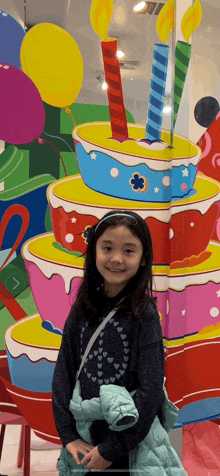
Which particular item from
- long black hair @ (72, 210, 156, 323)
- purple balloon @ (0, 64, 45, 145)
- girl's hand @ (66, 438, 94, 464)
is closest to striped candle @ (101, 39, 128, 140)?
purple balloon @ (0, 64, 45, 145)

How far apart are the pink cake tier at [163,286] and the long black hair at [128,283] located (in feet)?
2.39

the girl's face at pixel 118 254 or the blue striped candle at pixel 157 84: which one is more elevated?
the blue striped candle at pixel 157 84

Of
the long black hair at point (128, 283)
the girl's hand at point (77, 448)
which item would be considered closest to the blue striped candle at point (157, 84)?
the long black hair at point (128, 283)

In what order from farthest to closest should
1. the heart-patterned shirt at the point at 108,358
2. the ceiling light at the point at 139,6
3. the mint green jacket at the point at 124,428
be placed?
the ceiling light at the point at 139,6 < the heart-patterned shirt at the point at 108,358 < the mint green jacket at the point at 124,428

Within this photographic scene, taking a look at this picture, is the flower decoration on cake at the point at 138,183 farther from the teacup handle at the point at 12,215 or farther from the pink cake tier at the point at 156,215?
the teacup handle at the point at 12,215

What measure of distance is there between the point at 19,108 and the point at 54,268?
0.78m

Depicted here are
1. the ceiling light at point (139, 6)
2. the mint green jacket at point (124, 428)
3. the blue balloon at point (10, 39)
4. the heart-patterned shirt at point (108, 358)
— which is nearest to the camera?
the mint green jacket at point (124, 428)

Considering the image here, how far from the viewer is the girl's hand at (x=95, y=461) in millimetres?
1099

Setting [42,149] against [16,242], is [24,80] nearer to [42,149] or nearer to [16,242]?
[42,149]

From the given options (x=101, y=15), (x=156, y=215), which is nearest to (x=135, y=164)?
(x=156, y=215)

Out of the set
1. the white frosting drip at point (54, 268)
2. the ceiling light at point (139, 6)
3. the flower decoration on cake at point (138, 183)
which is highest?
the ceiling light at point (139, 6)

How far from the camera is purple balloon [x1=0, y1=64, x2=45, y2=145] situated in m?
1.97

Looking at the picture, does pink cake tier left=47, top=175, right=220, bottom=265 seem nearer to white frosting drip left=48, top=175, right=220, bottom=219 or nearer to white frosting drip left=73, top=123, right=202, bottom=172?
white frosting drip left=48, top=175, right=220, bottom=219

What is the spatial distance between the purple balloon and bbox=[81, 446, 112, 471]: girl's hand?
4.59ft
